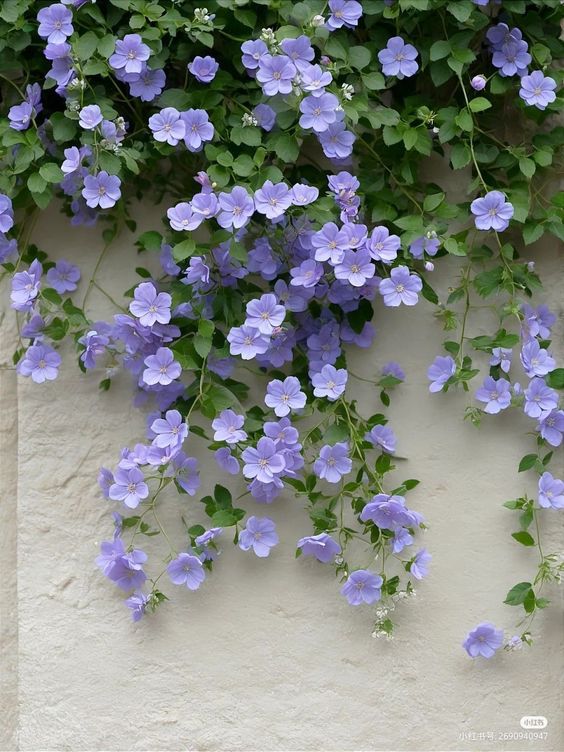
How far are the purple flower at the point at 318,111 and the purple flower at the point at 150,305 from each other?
408 millimetres

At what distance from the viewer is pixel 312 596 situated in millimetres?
1789

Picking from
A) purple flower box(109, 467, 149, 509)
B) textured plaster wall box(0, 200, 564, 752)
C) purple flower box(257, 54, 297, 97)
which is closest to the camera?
purple flower box(257, 54, 297, 97)

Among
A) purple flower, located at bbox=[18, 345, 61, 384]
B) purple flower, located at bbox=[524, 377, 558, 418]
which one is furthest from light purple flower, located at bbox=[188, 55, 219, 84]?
purple flower, located at bbox=[524, 377, 558, 418]

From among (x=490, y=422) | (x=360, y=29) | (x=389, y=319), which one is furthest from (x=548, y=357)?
(x=360, y=29)

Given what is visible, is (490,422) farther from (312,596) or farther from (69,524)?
(69,524)

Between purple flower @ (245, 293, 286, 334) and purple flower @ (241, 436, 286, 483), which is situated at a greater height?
purple flower @ (245, 293, 286, 334)

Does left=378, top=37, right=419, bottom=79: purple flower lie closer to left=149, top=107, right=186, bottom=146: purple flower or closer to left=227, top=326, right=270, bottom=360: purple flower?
left=149, top=107, right=186, bottom=146: purple flower

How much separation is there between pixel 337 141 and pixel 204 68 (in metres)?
0.28

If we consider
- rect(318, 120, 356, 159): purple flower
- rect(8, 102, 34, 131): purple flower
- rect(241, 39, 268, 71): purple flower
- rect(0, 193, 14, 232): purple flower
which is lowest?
rect(0, 193, 14, 232): purple flower

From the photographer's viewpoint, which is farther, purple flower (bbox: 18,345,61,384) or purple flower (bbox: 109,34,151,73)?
purple flower (bbox: 18,345,61,384)

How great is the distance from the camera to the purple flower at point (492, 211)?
164cm

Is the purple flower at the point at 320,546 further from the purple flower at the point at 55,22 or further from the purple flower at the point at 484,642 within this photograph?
the purple flower at the point at 55,22

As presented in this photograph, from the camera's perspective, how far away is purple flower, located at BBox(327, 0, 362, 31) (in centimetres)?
161

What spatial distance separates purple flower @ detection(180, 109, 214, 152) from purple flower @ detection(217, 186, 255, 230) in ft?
0.39
